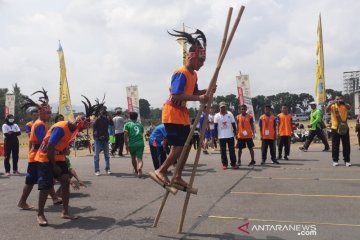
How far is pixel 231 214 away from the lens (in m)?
6.26

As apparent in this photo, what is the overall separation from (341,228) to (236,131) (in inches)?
296

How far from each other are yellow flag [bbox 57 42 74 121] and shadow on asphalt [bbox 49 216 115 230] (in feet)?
49.5

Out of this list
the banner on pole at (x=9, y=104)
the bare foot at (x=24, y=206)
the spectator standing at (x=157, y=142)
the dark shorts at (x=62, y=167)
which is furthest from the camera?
the banner on pole at (x=9, y=104)

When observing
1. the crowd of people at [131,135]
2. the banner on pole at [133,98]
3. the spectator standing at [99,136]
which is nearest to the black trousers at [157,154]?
the crowd of people at [131,135]

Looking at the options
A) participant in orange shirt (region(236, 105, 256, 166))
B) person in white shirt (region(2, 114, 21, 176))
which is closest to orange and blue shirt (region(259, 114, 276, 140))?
participant in orange shirt (region(236, 105, 256, 166))

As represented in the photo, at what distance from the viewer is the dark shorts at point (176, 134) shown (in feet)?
18.1

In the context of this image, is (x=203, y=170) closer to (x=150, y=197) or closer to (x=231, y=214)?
(x=150, y=197)

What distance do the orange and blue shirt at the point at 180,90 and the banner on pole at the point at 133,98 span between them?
19847 millimetres

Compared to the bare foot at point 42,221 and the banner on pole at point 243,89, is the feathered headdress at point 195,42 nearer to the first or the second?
the bare foot at point 42,221

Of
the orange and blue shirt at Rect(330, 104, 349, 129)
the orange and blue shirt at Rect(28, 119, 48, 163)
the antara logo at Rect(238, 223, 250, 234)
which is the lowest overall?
the antara logo at Rect(238, 223, 250, 234)

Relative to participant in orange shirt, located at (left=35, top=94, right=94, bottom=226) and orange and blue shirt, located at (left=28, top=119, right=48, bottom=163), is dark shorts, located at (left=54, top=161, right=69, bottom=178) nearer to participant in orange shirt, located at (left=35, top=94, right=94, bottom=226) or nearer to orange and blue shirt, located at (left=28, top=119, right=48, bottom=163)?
participant in orange shirt, located at (left=35, top=94, right=94, bottom=226)

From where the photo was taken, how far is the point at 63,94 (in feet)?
68.9

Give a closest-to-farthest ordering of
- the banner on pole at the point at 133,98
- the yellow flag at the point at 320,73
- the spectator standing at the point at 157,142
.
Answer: the spectator standing at the point at 157,142 < the yellow flag at the point at 320,73 < the banner on pole at the point at 133,98

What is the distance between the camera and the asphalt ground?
17.8 feet
